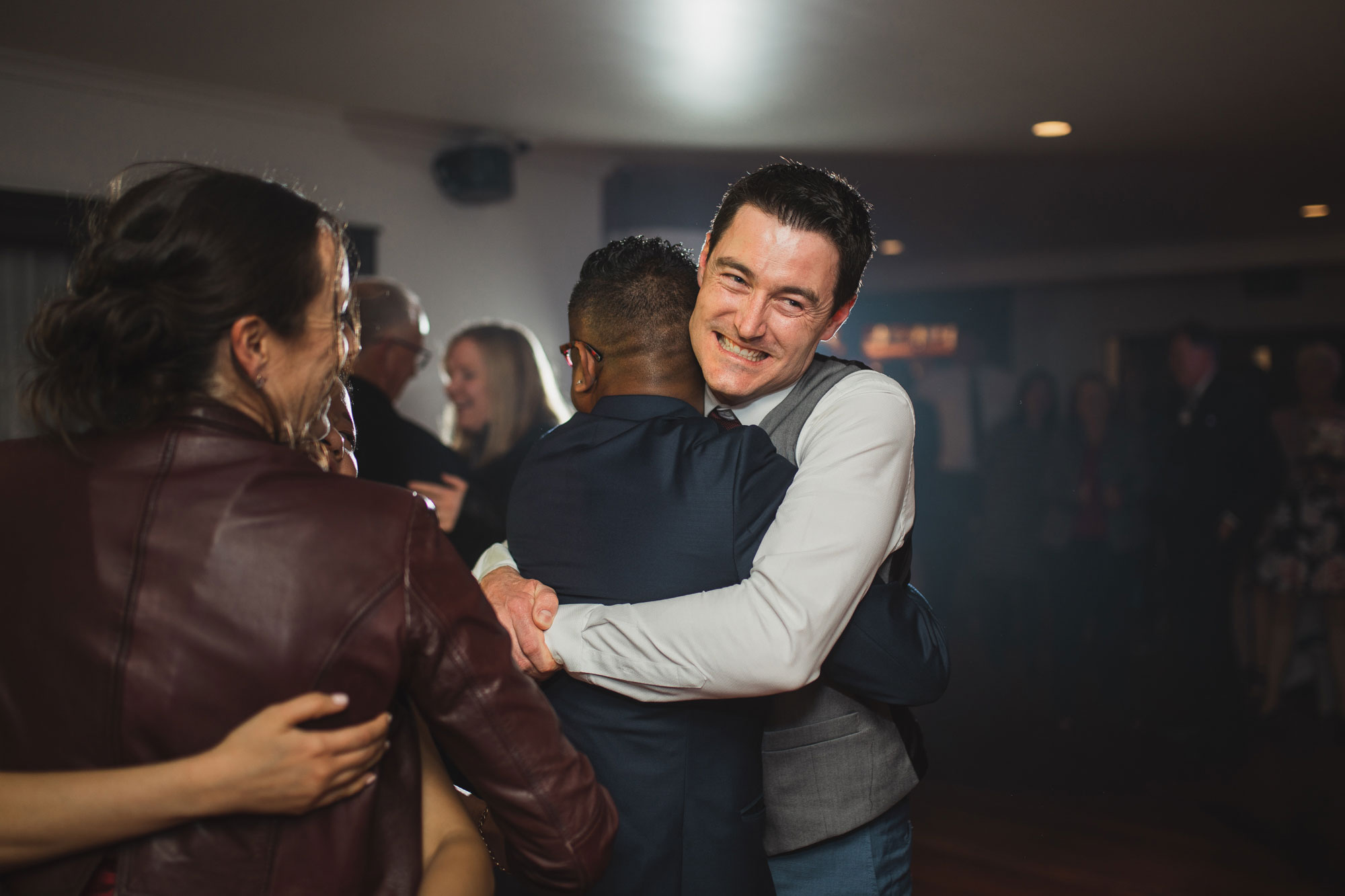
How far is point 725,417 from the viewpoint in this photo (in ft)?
4.82

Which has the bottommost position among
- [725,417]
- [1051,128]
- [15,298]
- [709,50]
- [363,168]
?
[725,417]

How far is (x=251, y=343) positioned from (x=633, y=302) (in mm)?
534

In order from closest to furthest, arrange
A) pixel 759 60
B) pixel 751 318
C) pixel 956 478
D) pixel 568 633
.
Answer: pixel 568 633 → pixel 751 318 → pixel 759 60 → pixel 956 478

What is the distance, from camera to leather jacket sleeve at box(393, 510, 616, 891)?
889 millimetres

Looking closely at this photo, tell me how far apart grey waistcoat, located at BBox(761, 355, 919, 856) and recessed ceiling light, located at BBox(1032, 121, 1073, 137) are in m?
3.97

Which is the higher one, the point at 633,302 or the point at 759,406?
the point at 633,302

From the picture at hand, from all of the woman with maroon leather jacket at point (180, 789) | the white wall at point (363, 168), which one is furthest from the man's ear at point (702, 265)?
the white wall at point (363, 168)

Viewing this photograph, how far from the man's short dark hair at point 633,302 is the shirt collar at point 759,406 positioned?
0.15 m

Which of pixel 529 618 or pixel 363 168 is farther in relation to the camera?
pixel 363 168

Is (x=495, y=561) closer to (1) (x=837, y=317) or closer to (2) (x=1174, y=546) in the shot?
(1) (x=837, y=317)

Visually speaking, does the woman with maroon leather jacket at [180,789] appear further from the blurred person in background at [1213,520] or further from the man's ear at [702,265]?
the blurred person in background at [1213,520]

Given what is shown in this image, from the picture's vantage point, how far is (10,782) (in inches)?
32.4

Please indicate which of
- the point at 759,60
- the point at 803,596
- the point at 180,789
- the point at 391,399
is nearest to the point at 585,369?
the point at 803,596

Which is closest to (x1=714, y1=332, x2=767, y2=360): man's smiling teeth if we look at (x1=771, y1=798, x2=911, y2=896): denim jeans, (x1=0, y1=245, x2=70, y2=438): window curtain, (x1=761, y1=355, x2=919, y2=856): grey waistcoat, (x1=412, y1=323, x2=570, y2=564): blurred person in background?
(x1=761, y1=355, x2=919, y2=856): grey waistcoat
